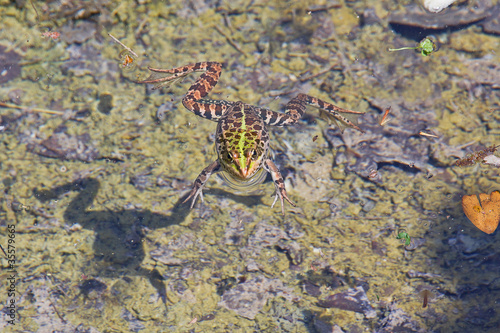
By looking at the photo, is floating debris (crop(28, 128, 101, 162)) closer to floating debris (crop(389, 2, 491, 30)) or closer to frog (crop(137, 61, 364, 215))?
frog (crop(137, 61, 364, 215))

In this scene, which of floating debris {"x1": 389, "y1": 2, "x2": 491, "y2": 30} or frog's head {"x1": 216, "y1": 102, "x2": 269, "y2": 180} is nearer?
frog's head {"x1": 216, "y1": 102, "x2": 269, "y2": 180}

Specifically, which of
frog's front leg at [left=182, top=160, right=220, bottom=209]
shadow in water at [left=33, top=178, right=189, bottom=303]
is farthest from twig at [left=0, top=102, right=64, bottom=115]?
frog's front leg at [left=182, top=160, right=220, bottom=209]

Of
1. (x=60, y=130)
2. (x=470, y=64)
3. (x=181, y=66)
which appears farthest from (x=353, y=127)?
(x=60, y=130)

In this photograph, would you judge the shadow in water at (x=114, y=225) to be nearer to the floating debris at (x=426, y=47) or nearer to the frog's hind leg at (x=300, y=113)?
the frog's hind leg at (x=300, y=113)

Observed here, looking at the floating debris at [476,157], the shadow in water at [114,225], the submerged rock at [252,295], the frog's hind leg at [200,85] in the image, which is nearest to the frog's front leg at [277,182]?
the submerged rock at [252,295]

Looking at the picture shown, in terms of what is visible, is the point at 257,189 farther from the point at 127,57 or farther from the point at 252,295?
the point at 127,57

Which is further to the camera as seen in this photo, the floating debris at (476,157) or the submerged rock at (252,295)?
the floating debris at (476,157)

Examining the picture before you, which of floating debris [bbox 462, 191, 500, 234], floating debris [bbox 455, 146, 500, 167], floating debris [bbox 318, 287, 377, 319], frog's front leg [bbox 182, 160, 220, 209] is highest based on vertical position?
frog's front leg [bbox 182, 160, 220, 209]

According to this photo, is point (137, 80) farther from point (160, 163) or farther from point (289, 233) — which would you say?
point (289, 233)

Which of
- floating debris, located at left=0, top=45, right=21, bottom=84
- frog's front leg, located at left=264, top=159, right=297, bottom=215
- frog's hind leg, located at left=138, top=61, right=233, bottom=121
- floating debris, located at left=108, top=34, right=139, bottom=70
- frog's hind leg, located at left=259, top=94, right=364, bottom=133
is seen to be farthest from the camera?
floating debris, located at left=108, top=34, right=139, bottom=70
